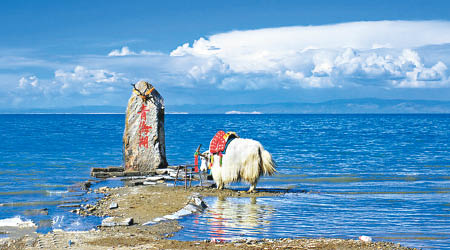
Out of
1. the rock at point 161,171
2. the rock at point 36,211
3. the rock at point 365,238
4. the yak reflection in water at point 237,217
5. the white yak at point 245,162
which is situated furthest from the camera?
the rock at point 161,171

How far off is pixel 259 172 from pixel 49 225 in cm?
692

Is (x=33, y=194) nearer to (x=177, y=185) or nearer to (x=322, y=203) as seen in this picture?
(x=177, y=185)

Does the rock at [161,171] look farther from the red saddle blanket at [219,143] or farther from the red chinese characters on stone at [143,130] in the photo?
the red saddle blanket at [219,143]

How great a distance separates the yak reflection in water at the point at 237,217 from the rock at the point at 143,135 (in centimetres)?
599

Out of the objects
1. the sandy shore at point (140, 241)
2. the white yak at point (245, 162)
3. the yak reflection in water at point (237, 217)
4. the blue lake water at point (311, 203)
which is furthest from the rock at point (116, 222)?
the white yak at point (245, 162)

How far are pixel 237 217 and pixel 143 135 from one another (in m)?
9.00

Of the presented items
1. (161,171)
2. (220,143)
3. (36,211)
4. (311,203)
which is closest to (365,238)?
(311,203)

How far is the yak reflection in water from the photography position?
1063 cm

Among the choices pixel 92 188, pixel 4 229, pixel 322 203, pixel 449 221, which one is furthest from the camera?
pixel 92 188

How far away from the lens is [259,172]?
16.3m

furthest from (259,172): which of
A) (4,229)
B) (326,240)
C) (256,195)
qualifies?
(4,229)

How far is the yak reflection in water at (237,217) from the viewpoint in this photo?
10.6 meters

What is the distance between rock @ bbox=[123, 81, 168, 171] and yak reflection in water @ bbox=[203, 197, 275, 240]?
19.6ft

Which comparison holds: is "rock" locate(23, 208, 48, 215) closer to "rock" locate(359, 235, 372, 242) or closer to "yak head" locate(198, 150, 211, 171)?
"yak head" locate(198, 150, 211, 171)
